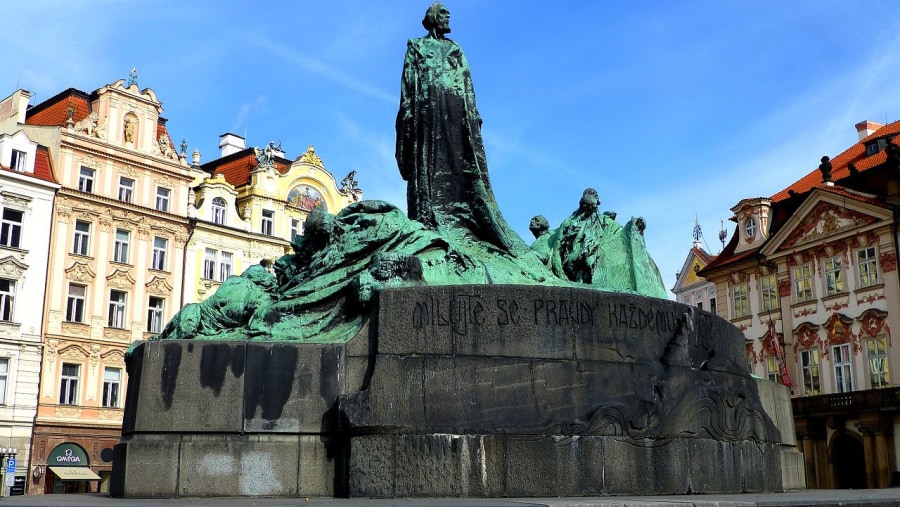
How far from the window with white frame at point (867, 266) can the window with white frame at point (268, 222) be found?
22.1 meters

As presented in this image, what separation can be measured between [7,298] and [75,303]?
2.30m

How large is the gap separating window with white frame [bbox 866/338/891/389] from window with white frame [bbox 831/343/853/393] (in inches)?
32.1

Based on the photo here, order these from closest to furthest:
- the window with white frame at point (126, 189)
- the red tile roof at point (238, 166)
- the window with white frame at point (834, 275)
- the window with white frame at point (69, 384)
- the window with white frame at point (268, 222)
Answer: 1. the window with white frame at point (69, 384)
2. the window with white frame at point (834, 275)
3. the window with white frame at point (126, 189)
4. the window with white frame at point (268, 222)
5. the red tile roof at point (238, 166)

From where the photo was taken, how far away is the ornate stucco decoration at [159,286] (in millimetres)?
34438

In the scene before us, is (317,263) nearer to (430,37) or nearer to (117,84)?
(430,37)

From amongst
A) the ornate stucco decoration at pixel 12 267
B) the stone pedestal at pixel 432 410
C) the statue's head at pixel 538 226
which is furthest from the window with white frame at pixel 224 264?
the stone pedestal at pixel 432 410

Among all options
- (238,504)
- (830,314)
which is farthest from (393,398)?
(830,314)

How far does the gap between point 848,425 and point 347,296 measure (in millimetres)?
27139

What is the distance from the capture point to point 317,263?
9266 millimetres

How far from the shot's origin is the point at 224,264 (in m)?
37.2

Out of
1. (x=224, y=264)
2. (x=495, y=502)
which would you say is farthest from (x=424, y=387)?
(x=224, y=264)

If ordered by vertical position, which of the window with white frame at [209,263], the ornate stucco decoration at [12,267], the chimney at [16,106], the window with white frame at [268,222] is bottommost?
the ornate stucco decoration at [12,267]

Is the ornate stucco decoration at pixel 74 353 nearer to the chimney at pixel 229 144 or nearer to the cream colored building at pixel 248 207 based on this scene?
the cream colored building at pixel 248 207

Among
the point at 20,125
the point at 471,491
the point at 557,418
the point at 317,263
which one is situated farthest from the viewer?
the point at 20,125
